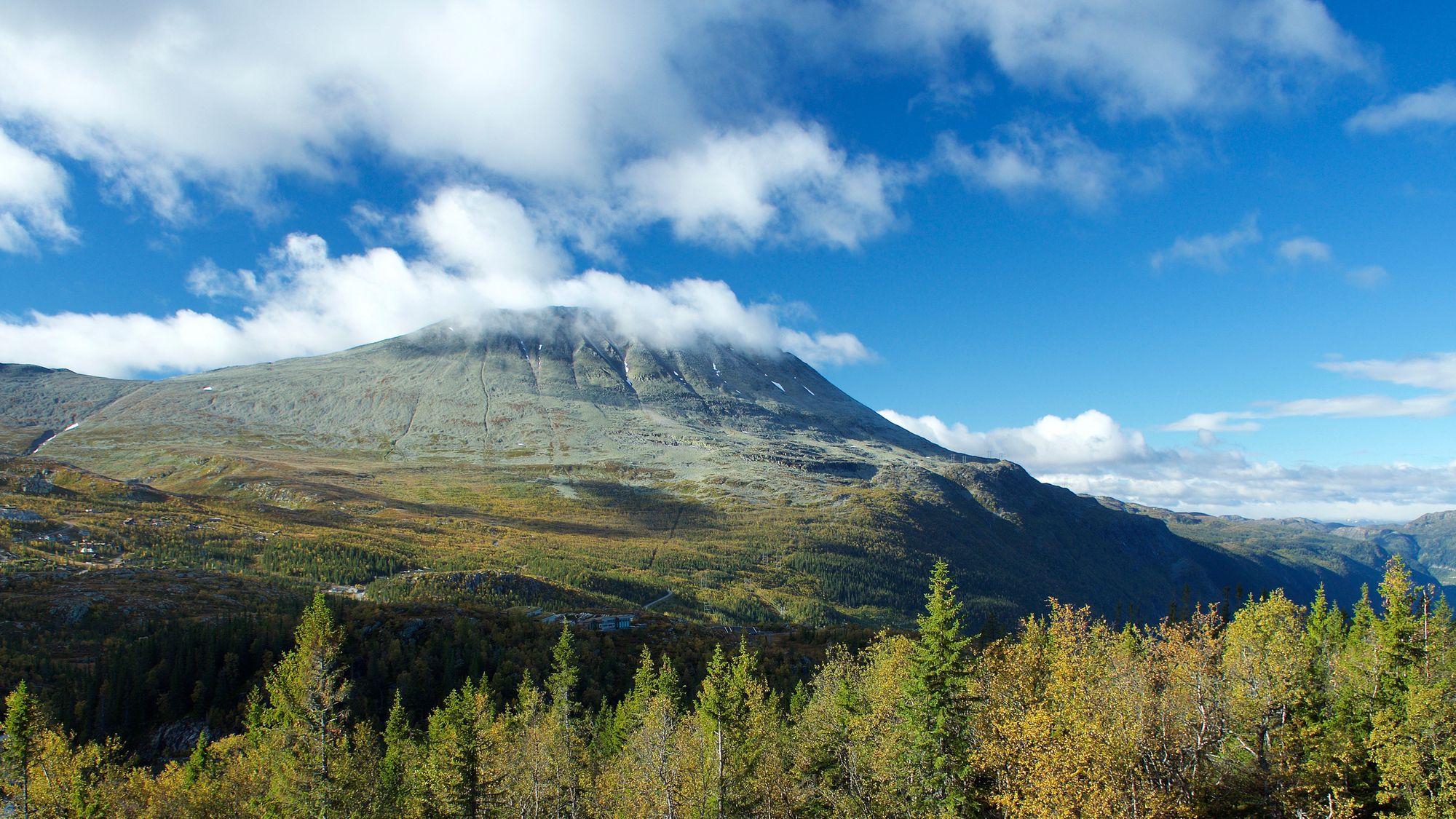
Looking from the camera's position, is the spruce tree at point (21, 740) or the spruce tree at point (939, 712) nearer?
the spruce tree at point (939, 712)

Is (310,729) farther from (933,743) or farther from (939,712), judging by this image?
(939,712)

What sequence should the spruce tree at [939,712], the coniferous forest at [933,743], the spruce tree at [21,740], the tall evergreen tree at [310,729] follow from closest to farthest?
the tall evergreen tree at [310,729], the coniferous forest at [933,743], the spruce tree at [939,712], the spruce tree at [21,740]

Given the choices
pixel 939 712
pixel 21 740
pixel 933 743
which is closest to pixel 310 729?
pixel 21 740

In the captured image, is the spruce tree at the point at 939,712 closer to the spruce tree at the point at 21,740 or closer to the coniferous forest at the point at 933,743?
the coniferous forest at the point at 933,743

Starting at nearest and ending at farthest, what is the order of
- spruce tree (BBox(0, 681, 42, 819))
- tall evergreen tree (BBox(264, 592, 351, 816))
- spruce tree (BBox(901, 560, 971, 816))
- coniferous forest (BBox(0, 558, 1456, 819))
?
tall evergreen tree (BBox(264, 592, 351, 816))
coniferous forest (BBox(0, 558, 1456, 819))
spruce tree (BBox(901, 560, 971, 816))
spruce tree (BBox(0, 681, 42, 819))

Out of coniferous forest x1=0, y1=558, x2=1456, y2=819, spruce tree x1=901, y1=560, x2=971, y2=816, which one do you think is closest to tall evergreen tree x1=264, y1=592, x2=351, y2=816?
coniferous forest x1=0, y1=558, x2=1456, y2=819

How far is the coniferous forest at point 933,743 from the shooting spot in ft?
110

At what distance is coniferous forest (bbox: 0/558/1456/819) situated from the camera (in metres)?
33.4

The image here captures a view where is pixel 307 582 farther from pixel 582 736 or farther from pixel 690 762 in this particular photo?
pixel 690 762

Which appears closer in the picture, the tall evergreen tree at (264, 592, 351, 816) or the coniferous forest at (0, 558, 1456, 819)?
the tall evergreen tree at (264, 592, 351, 816)

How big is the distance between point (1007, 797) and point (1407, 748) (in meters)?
29.5

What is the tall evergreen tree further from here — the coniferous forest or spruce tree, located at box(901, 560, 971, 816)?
spruce tree, located at box(901, 560, 971, 816)

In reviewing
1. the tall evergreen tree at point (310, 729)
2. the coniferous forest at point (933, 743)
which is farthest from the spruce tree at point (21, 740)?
the tall evergreen tree at point (310, 729)

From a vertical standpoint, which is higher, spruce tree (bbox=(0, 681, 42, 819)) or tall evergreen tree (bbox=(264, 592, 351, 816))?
tall evergreen tree (bbox=(264, 592, 351, 816))
